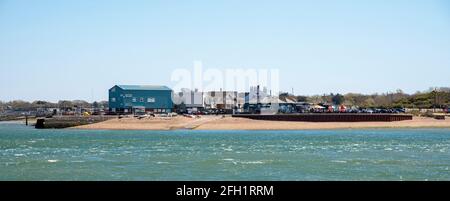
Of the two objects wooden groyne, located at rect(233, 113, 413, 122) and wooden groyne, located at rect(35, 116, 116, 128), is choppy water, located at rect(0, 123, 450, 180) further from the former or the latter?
wooden groyne, located at rect(35, 116, 116, 128)

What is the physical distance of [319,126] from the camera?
110 meters

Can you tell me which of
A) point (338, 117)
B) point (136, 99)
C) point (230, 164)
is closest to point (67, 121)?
point (136, 99)

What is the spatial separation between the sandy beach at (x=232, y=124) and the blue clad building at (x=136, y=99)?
25.6 m

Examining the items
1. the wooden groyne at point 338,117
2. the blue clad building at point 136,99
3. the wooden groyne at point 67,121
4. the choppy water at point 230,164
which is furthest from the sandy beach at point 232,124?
the choppy water at point 230,164

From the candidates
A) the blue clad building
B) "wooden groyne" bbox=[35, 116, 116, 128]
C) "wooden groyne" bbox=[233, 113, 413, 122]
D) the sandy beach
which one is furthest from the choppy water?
the blue clad building

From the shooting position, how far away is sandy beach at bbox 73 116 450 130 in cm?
10938

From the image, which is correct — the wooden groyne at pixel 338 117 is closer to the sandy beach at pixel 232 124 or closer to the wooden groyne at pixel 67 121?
the sandy beach at pixel 232 124

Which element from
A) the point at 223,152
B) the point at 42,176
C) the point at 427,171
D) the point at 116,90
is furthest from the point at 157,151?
the point at 116,90

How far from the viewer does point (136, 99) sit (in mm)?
143875

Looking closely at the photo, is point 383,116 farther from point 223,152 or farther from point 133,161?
point 133,161

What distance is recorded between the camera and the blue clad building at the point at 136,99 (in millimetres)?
143125

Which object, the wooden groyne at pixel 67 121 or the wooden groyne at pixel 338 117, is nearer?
the wooden groyne at pixel 338 117

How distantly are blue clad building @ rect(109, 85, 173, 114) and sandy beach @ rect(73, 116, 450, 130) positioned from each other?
25.6 m
